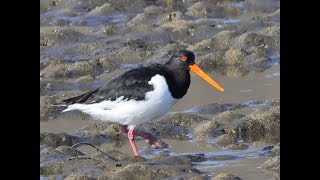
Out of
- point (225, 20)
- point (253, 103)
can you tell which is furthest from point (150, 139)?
point (225, 20)

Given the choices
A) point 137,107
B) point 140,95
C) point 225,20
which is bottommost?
point 137,107

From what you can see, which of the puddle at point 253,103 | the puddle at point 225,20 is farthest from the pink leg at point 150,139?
the puddle at point 225,20

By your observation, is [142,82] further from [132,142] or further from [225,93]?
[225,93]

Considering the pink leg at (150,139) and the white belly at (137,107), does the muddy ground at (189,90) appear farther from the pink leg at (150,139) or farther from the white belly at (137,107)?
the white belly at (137,107)

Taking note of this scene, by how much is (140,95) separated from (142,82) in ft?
0.41

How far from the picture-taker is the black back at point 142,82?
8.70 metres

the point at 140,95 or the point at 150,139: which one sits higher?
the point at 140,95

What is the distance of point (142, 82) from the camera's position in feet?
28.5

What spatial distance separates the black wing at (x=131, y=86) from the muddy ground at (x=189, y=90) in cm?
56
